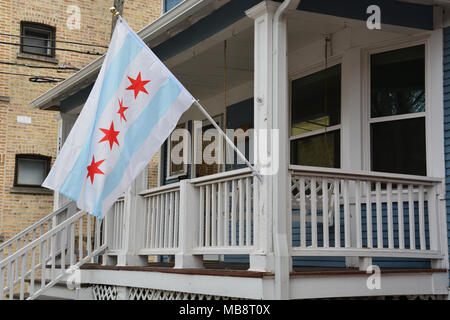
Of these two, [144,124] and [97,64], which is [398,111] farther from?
[97,64]

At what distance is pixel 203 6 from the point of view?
6.79 meters

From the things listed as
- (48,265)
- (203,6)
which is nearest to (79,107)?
(48,265)

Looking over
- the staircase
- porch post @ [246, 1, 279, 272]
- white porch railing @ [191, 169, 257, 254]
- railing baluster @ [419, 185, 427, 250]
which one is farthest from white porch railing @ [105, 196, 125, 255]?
railing baluster @ [419, 185, 427, 250]

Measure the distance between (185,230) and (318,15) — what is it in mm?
2633

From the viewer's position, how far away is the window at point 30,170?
658 inches

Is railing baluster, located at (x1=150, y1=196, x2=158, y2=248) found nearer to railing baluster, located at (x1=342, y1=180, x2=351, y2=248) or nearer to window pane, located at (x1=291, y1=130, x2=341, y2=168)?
window pane, located at (x1=291, y1=130, x2=341, y2=168)

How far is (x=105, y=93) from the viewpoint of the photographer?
19.4 ft

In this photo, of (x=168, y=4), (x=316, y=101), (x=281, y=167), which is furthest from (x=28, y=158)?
(x=281, y=167)

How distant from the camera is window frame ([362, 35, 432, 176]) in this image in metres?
6.88

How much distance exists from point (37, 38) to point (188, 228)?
477 inches

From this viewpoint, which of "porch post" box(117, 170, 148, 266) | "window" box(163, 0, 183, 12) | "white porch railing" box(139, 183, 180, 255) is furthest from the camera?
"window" box(163, 0, 183, 12)

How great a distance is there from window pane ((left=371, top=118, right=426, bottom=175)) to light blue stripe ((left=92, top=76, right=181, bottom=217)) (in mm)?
2823
